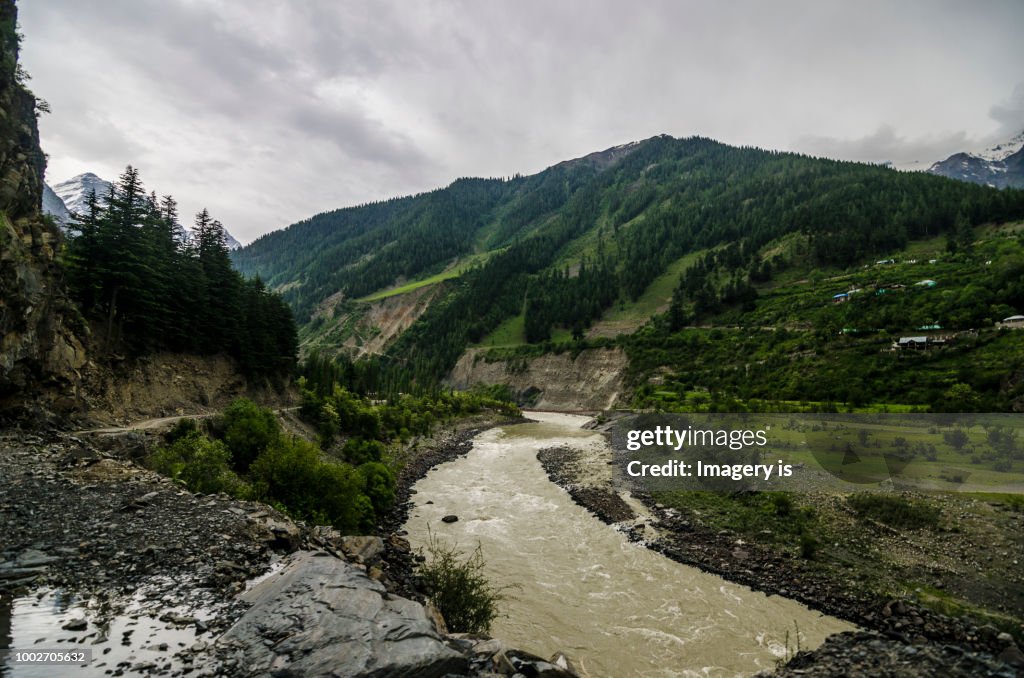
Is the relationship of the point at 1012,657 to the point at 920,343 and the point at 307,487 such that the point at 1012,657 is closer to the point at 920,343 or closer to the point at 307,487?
the point at 307,487

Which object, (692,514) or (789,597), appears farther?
(692,514)

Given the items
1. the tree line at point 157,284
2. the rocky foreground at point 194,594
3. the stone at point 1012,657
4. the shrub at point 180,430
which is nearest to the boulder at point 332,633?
the rocky foreground at point 194,594

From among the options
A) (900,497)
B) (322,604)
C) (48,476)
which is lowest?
(900,497)

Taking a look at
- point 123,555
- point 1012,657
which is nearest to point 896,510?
point 1012,657

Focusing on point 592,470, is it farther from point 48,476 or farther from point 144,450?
point 48,476

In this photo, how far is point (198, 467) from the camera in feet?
59.3

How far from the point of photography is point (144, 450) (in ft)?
62.6

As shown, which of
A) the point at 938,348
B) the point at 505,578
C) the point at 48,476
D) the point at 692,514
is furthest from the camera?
the point at 938,348

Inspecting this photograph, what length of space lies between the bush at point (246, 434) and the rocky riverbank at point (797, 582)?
1985cm

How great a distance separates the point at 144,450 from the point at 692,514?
28001mm

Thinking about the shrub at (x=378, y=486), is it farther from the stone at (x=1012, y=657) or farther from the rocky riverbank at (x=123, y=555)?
the stone at (x=1012, y=657)

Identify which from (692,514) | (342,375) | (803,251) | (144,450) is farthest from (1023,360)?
(803,251)

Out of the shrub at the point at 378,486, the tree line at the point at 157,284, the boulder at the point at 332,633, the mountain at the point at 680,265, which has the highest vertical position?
the mountain at the point at 680,265

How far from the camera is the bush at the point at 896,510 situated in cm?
2023
